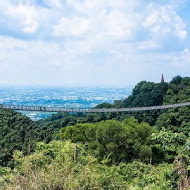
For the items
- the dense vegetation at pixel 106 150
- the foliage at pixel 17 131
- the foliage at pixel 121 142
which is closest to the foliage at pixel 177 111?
the dense vegetation at pixel 106 150

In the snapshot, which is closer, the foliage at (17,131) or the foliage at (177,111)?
the foliage at (17,131)

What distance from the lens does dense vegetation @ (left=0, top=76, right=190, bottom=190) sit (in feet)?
10.3

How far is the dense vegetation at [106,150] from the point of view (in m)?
3.13

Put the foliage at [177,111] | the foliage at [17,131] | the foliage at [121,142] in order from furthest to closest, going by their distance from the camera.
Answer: the foliage at [177,111] → the foliage at [17,131] → the foliage at [121,142]

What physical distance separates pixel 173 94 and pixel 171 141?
32704 mm

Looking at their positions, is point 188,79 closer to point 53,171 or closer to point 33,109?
point 33,109

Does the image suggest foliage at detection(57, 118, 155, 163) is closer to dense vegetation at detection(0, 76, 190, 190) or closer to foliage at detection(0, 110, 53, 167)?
dense vegetation at detection(0, 76, 190, 190)

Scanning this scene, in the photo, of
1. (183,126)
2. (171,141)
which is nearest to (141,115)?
(183,126)

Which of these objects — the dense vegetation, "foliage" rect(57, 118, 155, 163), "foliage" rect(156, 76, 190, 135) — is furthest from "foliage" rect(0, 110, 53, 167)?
"foliage" rect(156, 76, 190, 135)

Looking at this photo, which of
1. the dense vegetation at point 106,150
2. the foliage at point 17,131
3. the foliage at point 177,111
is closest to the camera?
the dense vegetation at point 106,150

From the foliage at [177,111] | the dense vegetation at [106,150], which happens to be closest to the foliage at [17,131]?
the dense vegetation at [106,150]

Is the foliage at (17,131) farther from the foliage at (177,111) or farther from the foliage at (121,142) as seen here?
the foliage at (177,111)

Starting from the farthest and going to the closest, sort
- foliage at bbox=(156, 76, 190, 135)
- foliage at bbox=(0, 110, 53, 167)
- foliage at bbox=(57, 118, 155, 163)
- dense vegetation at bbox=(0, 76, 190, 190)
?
foliage at bbox=(156, 76, 190, 135) < foliage at bbox=(0, 110, 53, 167) < foliage at bbox=(57, 118, 155, 163) < dense vegetation at bbox=(0, 76, 190, 190)

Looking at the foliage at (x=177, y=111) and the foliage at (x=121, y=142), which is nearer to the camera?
the foliage at (x=121, y=142)
